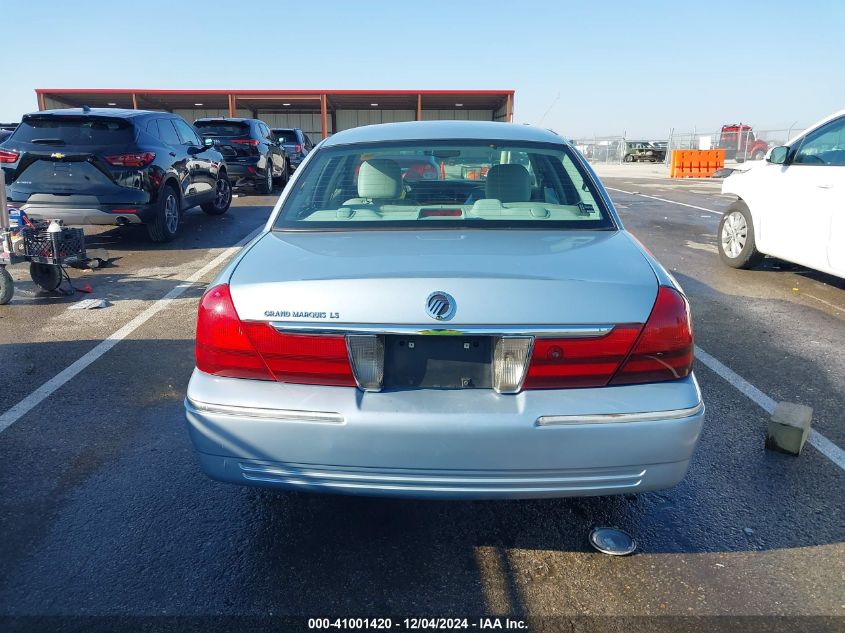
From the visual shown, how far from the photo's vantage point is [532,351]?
2.26 meters

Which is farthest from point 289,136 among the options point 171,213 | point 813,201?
point 813,201

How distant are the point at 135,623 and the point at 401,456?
3.43ft

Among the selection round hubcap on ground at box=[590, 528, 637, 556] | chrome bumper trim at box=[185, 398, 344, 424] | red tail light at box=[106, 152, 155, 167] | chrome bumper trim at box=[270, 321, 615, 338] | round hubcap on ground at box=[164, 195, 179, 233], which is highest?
red tail light at box=[106, 152, 155, 167]

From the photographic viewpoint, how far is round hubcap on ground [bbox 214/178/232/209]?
12212 millimetres

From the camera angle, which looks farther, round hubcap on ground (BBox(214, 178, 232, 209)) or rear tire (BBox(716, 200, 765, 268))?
round hubcap on ground (BBox(214, 178, 232, 209))

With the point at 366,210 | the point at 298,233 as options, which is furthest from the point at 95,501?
the point at 366,210

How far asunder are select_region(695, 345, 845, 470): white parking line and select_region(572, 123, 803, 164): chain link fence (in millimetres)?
21832

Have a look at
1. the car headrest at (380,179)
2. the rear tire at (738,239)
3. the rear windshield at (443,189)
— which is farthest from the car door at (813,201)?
the car headrest at (380,179)

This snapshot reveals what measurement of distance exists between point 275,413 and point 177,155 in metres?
8.31

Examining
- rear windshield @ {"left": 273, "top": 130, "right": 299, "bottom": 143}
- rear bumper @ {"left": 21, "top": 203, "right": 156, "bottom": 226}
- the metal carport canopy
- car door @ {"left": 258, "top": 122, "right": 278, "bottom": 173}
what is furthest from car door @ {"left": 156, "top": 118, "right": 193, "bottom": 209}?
the metal carport canopy

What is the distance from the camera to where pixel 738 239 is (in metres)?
8.20

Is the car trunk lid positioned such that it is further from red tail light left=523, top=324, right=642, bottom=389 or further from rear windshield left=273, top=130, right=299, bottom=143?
rear windshield left=273, top=130, right=299, bottom=143

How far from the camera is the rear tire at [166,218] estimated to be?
30.1 ft

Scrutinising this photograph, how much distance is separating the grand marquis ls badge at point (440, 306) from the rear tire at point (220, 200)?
34.7 ft
